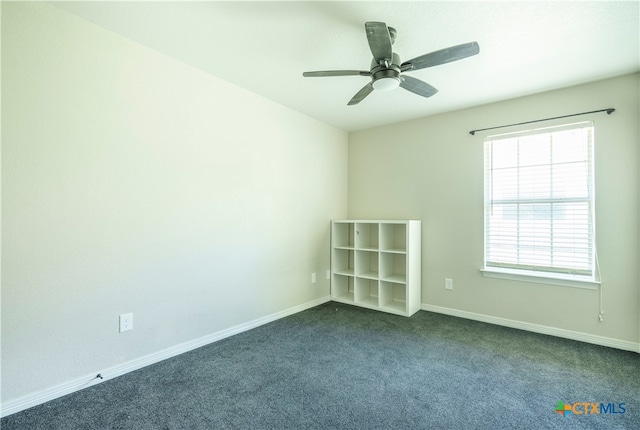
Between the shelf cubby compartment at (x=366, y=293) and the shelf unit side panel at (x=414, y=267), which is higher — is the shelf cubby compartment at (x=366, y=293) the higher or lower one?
the lower one

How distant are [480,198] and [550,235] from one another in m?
0.72

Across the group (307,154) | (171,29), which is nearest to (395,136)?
(307,154)

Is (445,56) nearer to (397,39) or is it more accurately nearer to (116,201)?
(397,39)

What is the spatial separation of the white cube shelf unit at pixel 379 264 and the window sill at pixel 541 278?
2.62 ft

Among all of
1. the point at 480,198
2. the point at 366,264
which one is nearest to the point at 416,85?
the point at 480,198

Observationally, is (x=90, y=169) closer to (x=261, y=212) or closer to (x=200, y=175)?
(x=200, y=175)

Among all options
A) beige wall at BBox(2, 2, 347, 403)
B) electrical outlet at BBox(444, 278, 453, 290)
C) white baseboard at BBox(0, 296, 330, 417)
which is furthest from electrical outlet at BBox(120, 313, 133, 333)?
electrical outlet at BBox(444, 278, 453, 290)

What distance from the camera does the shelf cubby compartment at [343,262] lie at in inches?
156

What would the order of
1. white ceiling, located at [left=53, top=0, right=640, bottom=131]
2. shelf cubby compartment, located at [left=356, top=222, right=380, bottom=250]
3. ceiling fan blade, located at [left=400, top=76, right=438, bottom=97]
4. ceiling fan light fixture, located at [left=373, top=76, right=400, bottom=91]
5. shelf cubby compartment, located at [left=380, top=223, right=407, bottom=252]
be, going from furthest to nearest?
shelf cubby compartment, located at [left=356, top=222, right=380, bottom=250]
shelf cubby compartment, located at [left=380, top=223, right=407, bottom=252]
ceiling fan blade, located at [left=400, top=76, right=438, bottom=97]
ceiling fan light fixture, located at [left=373, top=76, right=400, bottom=91]
white ceiling, located at [left=53, top=0, right=640, bottom=131]

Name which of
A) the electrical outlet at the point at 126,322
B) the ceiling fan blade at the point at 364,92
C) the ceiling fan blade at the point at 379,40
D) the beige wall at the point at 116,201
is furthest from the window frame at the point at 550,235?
the electrical outlet at the point at 126,322

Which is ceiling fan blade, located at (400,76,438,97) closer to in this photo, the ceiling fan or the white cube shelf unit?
the ceiling fan

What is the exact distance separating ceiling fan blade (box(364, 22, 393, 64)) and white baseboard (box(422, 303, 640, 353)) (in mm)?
2841

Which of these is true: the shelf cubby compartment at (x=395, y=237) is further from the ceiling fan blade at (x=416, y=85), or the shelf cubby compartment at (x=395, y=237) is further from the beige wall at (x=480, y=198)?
the ceiling fan blade at (x=416, y=85)

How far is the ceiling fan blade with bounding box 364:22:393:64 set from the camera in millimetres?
1523
